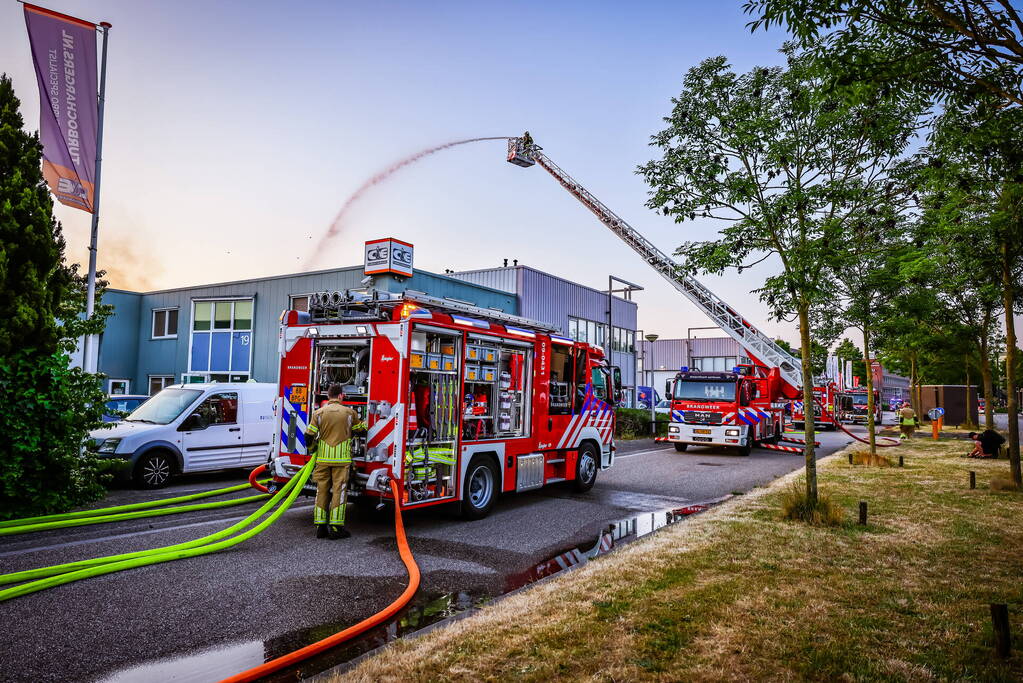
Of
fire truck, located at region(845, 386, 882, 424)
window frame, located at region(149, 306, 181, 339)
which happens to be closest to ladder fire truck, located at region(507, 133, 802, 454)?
window frame, located at region(149, 306, 181, 339)

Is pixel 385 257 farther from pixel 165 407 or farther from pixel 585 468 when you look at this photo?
pixel 585 468

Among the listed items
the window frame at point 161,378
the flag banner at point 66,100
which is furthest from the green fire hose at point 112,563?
the window frame at point 161,378

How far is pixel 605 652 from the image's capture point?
4.11 meters

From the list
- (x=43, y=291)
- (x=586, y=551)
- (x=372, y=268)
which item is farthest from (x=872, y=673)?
(x=372, y=268)

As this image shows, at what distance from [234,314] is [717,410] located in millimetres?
18055

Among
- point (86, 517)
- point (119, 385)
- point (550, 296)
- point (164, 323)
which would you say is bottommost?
point (86, 517)

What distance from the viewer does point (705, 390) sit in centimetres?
1998

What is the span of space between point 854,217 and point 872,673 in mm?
6868

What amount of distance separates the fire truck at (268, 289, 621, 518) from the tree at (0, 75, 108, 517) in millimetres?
2548

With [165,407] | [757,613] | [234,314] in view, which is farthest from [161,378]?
[757,613]

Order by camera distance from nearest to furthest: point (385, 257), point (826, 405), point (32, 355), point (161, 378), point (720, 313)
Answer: point (32, 355) → point (385, 257) → point (720, 313) → point (161, 378) → point (826, 405)

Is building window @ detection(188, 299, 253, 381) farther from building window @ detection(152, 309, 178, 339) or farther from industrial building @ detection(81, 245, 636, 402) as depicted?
building window @ detection(152, 309, 178, 339)

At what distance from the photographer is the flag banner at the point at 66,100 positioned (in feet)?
36.9

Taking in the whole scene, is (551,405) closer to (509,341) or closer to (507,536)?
(509,341)
